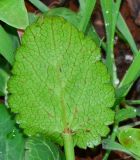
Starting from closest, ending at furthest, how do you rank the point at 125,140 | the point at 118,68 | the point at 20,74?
the point at 20,74 < the point at 125,140 < the point at 118,68

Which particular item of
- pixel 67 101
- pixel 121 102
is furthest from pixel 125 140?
pixel 67 101

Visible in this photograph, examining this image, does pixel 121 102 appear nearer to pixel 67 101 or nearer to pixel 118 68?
pixel 118 68

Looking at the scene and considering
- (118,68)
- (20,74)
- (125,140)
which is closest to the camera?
(20,74)

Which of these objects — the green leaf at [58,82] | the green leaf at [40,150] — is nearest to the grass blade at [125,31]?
the green leaf at [58,82]

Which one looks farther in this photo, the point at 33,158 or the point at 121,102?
the point at 121,102

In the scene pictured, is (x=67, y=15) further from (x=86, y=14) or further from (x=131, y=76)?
(x=131, y=76)

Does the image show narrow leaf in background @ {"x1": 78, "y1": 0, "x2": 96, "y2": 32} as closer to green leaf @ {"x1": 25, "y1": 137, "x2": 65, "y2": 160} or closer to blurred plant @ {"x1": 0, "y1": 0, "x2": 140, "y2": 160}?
blurred plant @ {"x1": 0, "y1": 0, "x2": 140, "y2": 160}

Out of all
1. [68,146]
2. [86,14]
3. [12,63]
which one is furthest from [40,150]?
[86,14]
